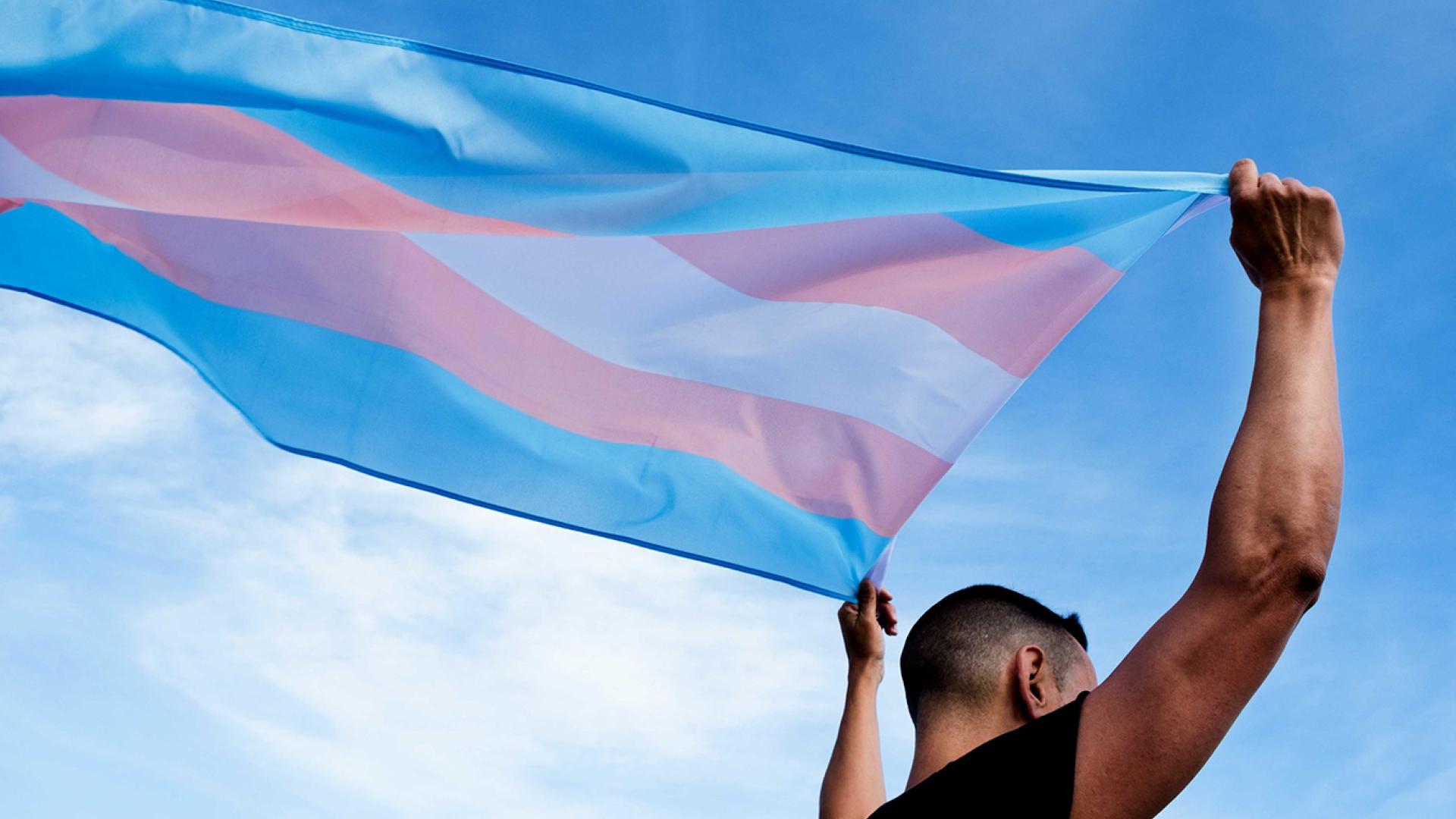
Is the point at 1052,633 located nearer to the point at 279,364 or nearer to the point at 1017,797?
the point at 1017,797

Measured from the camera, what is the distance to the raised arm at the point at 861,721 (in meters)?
4.24

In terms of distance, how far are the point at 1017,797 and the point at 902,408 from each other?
2528mm

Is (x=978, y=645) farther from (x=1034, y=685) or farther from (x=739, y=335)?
(x=739, y=335)

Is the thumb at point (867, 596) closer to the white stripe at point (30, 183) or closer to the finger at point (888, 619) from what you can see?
the finger at point (888, 619)

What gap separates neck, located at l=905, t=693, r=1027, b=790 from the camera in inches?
130

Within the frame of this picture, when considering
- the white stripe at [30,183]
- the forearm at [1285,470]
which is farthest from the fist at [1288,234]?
the white stripe at [30,183]

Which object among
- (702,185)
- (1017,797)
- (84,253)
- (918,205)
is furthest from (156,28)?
(1017,797)

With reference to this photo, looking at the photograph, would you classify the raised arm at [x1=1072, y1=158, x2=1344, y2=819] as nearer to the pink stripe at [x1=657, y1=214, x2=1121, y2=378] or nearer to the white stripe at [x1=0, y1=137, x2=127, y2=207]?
the pink stripe at [x1=657, y1=214, x2=1121, y2=378]

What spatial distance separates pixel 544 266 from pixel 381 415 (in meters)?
0.85

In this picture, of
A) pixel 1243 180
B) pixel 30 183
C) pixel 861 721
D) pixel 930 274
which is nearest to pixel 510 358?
pixel 930 274

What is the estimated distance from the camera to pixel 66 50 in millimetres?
4152

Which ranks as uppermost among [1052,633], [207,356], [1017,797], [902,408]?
[902,408]

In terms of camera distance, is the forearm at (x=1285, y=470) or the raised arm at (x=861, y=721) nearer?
the forearm at (x=1285, y=470)

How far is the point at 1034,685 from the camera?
3373 mm
